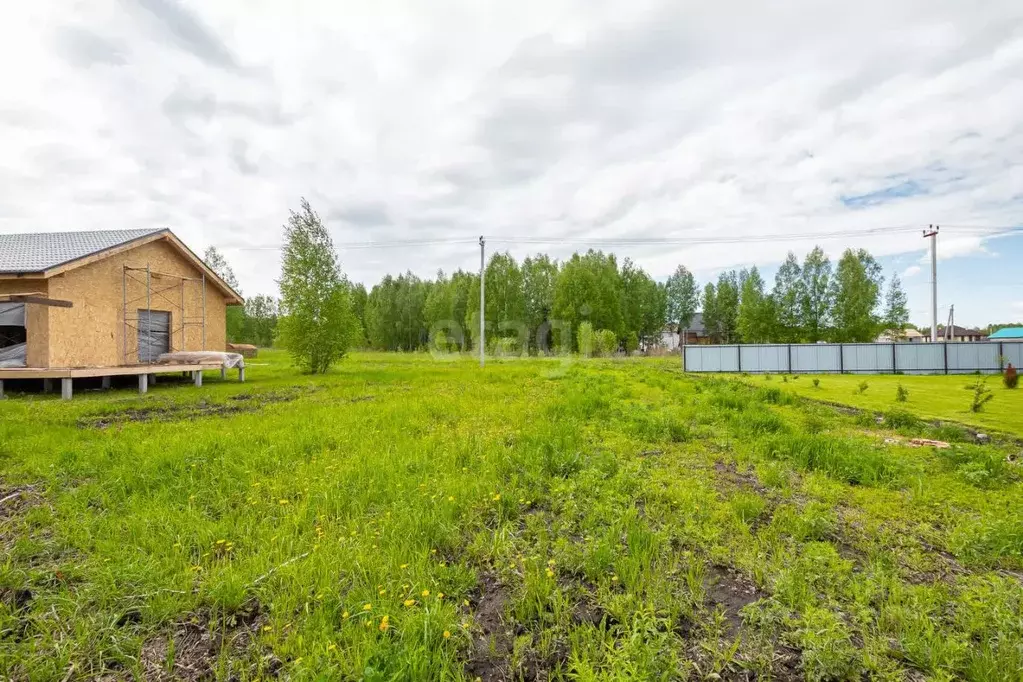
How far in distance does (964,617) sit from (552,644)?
254 cm

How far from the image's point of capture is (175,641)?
2.72 m

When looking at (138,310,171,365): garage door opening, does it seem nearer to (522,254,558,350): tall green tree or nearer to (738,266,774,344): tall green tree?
(522,254,558,350): tall green tree

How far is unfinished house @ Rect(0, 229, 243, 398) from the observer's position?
13.1m

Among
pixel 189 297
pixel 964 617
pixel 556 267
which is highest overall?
pixel 556 267

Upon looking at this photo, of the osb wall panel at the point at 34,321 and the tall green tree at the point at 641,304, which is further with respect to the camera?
the tall green tree at the point at 641,304

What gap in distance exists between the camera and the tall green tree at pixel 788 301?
4544cm

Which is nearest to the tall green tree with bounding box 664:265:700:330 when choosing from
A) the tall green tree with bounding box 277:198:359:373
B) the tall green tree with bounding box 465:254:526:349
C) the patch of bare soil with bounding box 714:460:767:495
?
the tall green tree with bounding box 465:254:526:349

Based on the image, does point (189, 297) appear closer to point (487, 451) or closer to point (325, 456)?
point (325, 456)

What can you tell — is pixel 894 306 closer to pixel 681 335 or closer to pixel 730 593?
pixel 681 335

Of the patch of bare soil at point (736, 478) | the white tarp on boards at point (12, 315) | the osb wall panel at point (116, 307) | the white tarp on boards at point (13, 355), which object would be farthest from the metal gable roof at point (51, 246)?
the patch of bare soil at point (736, 478)

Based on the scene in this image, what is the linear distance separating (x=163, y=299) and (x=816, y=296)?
5060 cm

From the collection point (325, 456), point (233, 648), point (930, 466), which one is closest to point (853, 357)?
point (930, 466)

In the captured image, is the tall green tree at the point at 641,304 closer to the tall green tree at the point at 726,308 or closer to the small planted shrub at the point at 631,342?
the small planted shrub at the point at 631,342

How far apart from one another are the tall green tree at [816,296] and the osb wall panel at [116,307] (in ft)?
159
